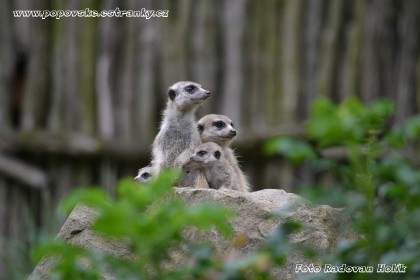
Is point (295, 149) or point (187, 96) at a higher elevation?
point (295, 149)

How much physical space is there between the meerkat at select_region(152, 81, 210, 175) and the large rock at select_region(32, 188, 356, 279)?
3.72ft

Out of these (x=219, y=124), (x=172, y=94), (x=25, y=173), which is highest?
(x=172, y=94)

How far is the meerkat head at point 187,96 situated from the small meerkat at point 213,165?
1.76ft

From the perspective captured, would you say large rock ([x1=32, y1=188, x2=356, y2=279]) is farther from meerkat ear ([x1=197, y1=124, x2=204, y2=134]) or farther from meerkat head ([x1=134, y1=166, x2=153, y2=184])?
meerkat ear ([x1=197, y1=124, x2=204, y2=134])

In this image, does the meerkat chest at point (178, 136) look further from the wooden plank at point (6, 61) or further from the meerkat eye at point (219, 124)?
the wooden plank at point (6, 61)

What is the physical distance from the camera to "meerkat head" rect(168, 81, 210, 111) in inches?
288

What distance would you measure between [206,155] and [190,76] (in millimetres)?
3551

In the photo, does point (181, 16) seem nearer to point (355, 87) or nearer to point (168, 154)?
point (355, 87)

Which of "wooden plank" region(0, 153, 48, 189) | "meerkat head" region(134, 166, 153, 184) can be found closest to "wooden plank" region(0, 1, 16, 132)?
"wooden plank" region(0, 153, 48, 189)

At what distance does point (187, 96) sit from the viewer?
7320 mm

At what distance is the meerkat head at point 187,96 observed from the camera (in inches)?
288

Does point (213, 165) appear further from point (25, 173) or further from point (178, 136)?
point (25, 173)

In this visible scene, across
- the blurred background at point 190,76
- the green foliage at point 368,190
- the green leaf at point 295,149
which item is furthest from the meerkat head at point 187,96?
the green leaf at point 295,149

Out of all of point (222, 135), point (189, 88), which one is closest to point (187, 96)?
point (189, 88)
